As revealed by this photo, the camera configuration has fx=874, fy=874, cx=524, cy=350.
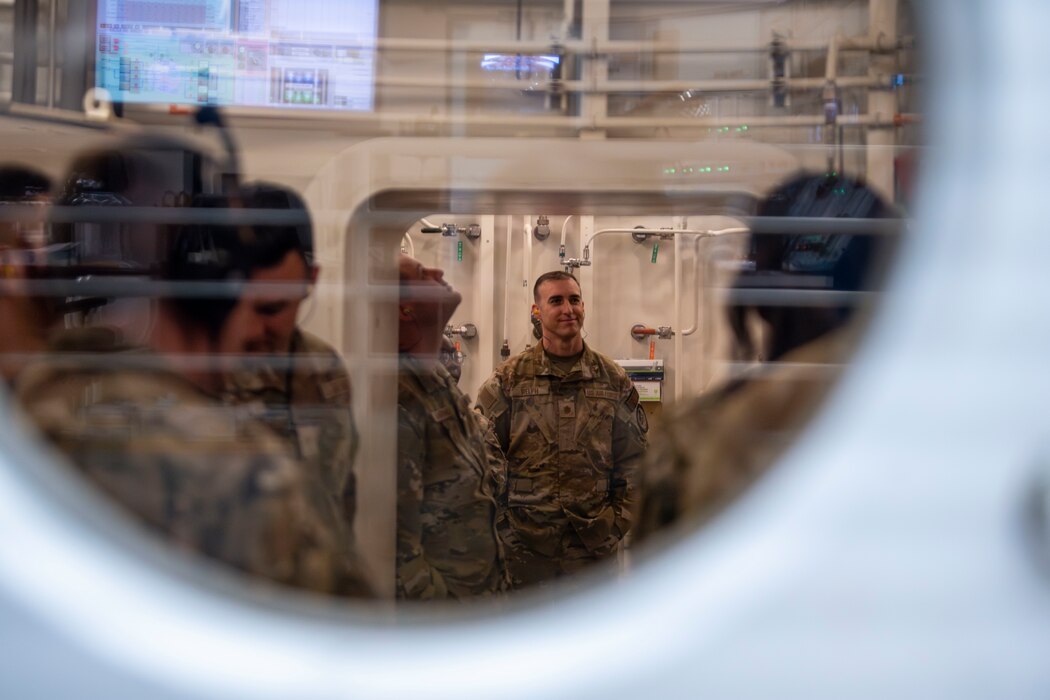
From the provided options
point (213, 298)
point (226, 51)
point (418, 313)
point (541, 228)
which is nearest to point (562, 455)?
point (541, 228)

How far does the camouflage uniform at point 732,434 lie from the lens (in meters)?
1.08

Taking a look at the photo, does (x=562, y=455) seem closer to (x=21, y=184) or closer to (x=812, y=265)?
(x=812, y=265)

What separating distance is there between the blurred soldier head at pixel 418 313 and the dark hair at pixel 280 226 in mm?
458

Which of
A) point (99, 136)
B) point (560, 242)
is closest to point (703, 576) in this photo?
point (99, 136)

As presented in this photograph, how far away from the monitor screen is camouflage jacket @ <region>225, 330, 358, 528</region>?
30.9 inches

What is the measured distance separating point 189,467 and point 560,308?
238cm

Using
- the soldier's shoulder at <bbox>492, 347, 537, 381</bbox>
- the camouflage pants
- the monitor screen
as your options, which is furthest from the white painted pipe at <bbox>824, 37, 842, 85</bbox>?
the camouflage pants

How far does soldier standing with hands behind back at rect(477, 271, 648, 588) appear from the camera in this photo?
11.5ft

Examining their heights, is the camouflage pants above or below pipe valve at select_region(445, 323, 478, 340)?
below

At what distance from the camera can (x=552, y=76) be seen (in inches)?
110

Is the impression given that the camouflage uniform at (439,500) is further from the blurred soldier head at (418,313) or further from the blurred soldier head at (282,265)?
the blurred soldier head at (282,265)

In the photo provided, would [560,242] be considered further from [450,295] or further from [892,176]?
[892,176]

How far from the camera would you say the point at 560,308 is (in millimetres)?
3547

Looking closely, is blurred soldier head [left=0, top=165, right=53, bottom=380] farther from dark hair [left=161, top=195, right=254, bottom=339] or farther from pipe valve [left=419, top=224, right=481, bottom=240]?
pipe valve [left=419, top=224, right=481, bottom=240]
